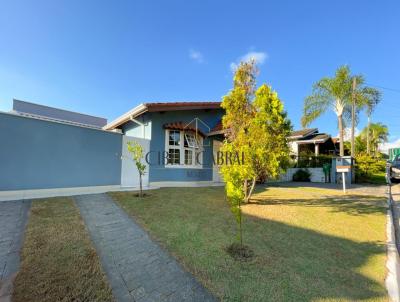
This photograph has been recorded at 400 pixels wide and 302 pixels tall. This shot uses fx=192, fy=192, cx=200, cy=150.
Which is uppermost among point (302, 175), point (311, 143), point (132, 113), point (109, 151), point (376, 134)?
point (376, 134)

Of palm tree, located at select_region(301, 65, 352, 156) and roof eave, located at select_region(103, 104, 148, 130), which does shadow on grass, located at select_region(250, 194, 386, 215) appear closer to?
roof eave, located at select_region(103, 104, 148, 130)

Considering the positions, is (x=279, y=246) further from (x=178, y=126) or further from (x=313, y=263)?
(x=178, y=126)

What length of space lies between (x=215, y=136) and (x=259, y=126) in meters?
6.20

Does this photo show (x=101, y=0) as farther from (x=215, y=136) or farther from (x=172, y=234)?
(x=172, y=234)

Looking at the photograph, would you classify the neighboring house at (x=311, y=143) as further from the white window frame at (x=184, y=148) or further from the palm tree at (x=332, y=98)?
the white window frame at (x=184, y=148)

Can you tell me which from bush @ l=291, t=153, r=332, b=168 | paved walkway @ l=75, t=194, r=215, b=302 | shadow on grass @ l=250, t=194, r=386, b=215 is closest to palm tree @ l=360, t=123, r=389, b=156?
bush @ l=291, t=153, r=332, b=168

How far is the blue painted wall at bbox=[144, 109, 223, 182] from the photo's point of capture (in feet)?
36.0

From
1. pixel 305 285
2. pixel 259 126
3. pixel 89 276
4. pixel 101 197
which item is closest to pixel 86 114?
pixel 101 197

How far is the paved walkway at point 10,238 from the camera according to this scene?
2774 mm

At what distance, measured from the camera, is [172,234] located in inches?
184

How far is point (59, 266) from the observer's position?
3.14 m

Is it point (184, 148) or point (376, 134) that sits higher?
point (376, 134)

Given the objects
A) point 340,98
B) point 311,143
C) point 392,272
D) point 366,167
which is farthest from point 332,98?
point 392,272

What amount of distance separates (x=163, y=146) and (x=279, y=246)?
832cm
